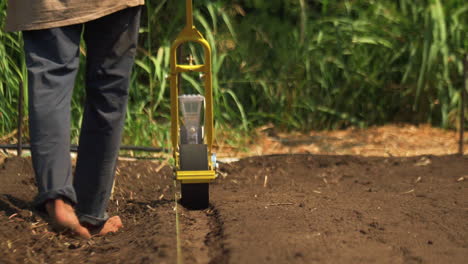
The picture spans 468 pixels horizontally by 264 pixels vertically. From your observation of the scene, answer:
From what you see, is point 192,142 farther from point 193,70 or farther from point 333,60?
point 333,60

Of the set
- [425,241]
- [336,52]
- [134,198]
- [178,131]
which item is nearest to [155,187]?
[134,198]

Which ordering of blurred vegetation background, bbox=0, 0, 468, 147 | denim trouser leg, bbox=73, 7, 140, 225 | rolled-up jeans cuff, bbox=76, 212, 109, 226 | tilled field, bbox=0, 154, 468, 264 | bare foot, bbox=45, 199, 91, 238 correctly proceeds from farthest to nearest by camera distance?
blurred vegetation background, bbox=0, 0, 468, 147
rolled-up jeans cuff, bbox=76, 212, 109, 226
denim trouser leg, bbox=73, 7, 140, 225
bare foot, bbox=45, 199, 91, 238
tilled field, bbox=0, 154, 468, 264

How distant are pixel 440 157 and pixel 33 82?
8.66 ft

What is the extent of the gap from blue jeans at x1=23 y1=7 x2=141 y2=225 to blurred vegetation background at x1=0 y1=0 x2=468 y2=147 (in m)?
2.29

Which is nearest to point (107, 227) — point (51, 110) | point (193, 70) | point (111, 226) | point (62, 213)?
point (111, 226)

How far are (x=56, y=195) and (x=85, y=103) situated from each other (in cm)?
39

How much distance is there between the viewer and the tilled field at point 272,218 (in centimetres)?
230

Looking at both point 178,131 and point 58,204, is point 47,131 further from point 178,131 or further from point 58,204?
point 178,131

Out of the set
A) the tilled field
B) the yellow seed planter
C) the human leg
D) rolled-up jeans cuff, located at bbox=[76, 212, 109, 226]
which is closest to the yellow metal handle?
the yellow seed planter

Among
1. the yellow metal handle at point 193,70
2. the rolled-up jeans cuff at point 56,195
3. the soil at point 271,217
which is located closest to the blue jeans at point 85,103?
the rolled-up jeans cuff at point 56,195

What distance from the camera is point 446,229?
272 cm

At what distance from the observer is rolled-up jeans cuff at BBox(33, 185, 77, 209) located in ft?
7.89

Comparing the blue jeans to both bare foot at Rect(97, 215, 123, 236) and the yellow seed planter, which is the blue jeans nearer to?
bare foot at Rect(97, 215, 123, 236)

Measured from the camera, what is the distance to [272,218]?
8.75 ft
